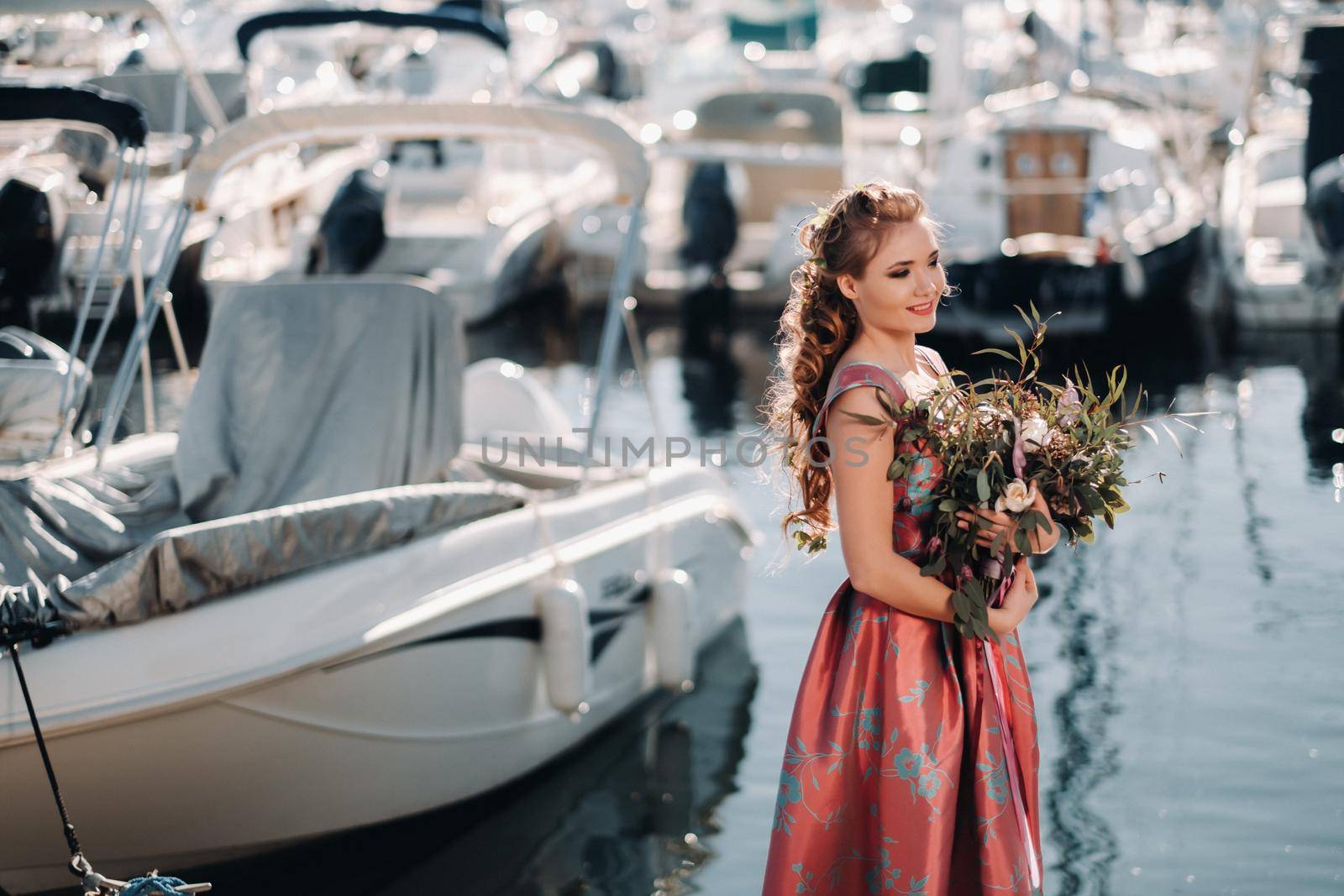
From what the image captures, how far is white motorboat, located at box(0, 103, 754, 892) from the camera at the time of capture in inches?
163

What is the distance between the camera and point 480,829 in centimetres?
509

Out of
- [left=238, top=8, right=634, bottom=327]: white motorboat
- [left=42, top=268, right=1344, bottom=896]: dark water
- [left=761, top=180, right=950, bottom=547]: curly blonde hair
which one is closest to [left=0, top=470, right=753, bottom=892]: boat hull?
[left=42, top=268, right=1344, bottom=896]: dark water

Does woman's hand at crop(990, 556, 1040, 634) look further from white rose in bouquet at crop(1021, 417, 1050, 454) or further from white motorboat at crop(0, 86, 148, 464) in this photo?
white motorboat at crop(0, 86, 148, 464)

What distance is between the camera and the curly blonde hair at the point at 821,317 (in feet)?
8.75

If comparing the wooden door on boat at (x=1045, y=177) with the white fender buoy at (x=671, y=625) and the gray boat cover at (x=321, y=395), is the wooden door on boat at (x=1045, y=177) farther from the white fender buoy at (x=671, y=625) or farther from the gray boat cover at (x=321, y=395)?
the gray boat cover at (x=321, y=395)

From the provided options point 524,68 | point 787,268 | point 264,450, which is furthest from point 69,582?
point 524,68

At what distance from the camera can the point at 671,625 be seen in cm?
588

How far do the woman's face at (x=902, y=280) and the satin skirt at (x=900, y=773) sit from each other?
52 cm

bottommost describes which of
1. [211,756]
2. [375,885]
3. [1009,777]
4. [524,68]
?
[375,885]

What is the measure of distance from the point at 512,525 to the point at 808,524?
2321mm

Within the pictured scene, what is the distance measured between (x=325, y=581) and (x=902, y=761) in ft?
7.77

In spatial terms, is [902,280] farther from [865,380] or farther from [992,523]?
[992,523]

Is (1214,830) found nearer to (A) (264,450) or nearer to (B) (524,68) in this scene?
(A) (264,450)

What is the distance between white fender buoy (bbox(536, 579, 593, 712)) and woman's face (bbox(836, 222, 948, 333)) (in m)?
2.65
